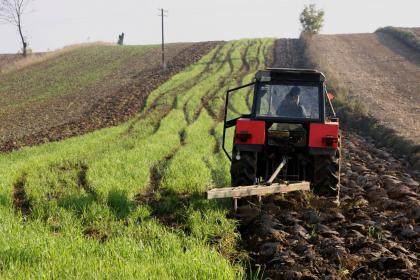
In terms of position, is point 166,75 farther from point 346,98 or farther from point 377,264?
point 377,264

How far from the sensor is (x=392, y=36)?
39.8 metres

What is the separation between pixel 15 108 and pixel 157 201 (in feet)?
66.1

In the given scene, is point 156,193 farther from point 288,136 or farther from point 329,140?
point 329,140

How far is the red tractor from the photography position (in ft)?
24.4

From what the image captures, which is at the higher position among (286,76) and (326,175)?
→ (286,76)

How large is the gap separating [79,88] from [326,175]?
80.0ft

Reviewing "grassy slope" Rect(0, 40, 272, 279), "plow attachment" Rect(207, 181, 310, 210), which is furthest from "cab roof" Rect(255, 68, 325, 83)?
"grassy slope" Rect(0, 40, 272, 279)

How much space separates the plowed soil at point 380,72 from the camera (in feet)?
52.5

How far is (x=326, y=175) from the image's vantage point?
296 inches

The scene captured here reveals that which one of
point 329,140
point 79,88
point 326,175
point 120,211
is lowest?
point 79,88

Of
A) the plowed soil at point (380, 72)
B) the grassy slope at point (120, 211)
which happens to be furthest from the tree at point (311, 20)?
the grassy slope at point (120, 211)

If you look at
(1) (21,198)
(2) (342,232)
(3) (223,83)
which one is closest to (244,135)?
(2) (342,232)

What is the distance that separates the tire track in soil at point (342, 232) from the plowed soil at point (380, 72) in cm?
506

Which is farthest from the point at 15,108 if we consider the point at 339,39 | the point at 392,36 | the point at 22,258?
the point at 392,36
